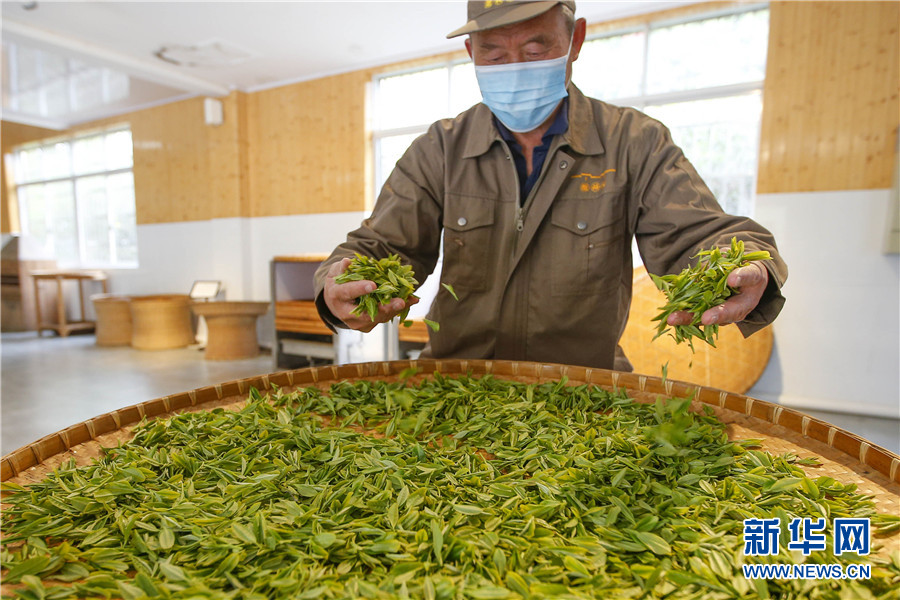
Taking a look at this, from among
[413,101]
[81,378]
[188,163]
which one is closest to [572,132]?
[413,101]

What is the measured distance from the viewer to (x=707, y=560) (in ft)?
2.84

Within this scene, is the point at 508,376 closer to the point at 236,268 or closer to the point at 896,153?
the point at 896,153

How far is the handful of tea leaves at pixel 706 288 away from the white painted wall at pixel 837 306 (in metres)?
3.71

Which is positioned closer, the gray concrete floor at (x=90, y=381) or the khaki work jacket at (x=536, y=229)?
the khaki work jacket at (x=536, y=229)

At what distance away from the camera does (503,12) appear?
5.15 feet

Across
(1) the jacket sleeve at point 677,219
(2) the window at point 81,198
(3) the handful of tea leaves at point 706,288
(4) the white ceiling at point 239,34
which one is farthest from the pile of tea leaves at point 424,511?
(2) the window at point 81,198

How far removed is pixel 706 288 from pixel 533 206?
2.25 feet

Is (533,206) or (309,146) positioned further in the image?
(309,146)

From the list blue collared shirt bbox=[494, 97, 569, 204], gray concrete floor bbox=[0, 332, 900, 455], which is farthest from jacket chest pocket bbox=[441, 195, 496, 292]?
gray concrete floor bbox=[0, 332, 900, 455]

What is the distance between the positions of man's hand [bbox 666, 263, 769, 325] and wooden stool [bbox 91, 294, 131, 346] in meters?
8.16

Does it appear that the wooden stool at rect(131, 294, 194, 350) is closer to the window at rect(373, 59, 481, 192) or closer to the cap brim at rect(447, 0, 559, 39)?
the window at rect(373, 59, 481, 192)

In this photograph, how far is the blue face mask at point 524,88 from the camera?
176cm

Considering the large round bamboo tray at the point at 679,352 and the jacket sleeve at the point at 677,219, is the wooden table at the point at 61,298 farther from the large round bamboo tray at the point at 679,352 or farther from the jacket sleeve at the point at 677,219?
the jacket sleeve at the point at 677,219

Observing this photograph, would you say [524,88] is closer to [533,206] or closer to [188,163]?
[533,206]
